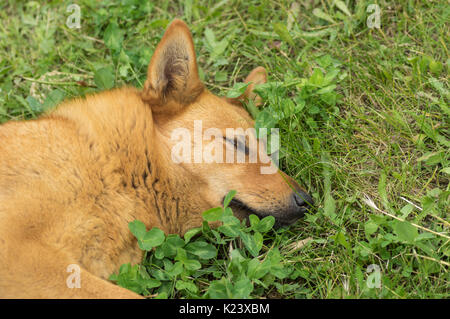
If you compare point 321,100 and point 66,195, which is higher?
point 321,100

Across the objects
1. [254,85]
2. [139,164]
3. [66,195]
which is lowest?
[66,195]

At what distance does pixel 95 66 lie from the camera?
4.60 metres

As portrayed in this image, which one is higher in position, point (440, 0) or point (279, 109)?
point (440, 0)

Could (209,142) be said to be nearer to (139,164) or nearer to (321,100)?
(139,164)

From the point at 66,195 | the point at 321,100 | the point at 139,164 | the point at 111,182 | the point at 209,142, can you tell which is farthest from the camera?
the point at 321,100

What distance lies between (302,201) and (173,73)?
4.51 feet

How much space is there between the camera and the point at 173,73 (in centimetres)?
339

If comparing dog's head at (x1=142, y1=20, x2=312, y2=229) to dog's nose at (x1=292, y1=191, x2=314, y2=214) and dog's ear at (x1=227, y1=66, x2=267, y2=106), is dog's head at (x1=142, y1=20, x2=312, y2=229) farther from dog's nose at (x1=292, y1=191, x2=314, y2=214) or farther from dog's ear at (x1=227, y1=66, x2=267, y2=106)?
dog's ear at (x1=227, y1=66, x2=267, y2=106)

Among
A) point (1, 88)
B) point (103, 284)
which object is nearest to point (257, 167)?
point (103, 284)

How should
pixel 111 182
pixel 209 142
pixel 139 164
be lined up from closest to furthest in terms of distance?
pixel 111 182, pixel 139 164, pixel 209 142

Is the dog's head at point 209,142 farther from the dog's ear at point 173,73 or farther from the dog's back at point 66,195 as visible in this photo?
the dog's back at point 66,195

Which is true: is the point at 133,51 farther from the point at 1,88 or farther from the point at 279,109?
the point at 279,109

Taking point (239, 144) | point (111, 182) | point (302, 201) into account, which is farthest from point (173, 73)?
point (302, 201)
